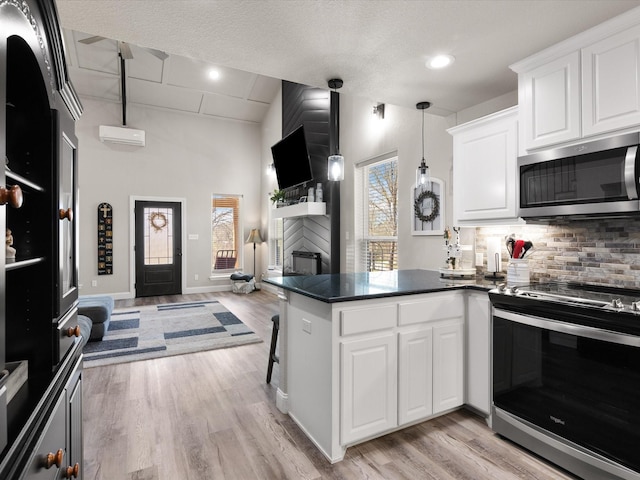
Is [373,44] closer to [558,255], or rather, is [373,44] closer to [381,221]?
[558,255]

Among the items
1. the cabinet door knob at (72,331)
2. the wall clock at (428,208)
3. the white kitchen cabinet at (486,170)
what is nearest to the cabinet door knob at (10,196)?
the cabinet door knob at (72,331)

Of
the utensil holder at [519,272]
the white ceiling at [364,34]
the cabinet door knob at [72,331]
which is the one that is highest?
the white ceiling at [364,34]

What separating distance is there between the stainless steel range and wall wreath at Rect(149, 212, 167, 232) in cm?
700

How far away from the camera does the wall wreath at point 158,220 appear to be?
25.0ft

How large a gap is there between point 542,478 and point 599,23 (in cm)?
246

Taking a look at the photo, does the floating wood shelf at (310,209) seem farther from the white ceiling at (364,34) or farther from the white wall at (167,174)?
the white wall at (167,174)

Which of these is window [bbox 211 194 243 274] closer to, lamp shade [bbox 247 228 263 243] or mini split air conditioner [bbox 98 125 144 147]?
lamp shade [bbox 247 228 263 243]

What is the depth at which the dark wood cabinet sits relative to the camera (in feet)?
3.18

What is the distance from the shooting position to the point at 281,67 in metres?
2.53

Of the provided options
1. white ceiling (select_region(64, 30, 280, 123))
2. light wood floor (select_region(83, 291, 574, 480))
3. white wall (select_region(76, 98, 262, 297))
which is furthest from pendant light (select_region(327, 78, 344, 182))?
white wall (select_region(76, 98, 262, 297))

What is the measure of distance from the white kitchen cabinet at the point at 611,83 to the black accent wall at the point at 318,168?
3461mm

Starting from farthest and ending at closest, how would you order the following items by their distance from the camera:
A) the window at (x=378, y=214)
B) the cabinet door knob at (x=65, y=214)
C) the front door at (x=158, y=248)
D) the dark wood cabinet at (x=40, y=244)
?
the front door at (x=158, y=248), the window at (x=378, y=214), the cabinet door knob at (x=65, y=214), the dark wood cabinet at (x=40, y=244)

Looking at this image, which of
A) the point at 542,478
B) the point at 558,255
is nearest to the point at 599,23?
the point at 558,255

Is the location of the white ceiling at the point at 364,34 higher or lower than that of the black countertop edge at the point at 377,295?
higher
